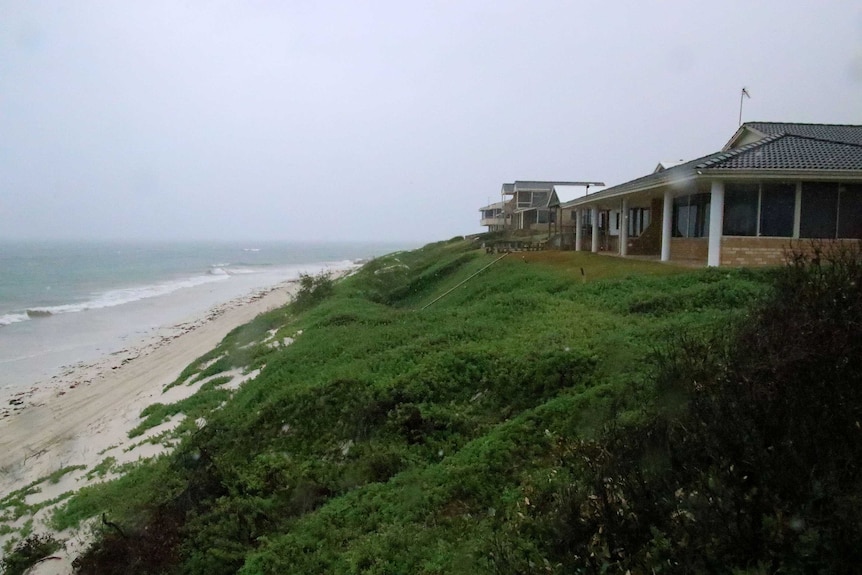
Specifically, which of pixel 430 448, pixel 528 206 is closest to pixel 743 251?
pixel 430 448

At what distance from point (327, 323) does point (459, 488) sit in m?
11.1

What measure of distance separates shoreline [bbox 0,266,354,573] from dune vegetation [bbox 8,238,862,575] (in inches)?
38.1

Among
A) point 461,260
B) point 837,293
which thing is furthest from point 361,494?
point 461,260

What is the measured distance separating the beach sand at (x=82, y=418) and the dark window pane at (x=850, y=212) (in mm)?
15369

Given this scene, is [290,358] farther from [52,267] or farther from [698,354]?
[52,267]

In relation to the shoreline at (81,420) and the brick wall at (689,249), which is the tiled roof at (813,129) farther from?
the shoreline at (81,420)

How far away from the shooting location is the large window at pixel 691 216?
712 inches

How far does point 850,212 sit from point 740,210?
264cm

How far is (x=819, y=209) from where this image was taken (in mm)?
15422

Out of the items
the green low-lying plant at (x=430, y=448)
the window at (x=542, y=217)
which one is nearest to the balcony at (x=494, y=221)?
the window at (x=542, y=217)

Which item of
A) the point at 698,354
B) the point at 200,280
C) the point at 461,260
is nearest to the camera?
the point at 698,354

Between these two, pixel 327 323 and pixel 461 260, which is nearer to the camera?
pixel 327 323

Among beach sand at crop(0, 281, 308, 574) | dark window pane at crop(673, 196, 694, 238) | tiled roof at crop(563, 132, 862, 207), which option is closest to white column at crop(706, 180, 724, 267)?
tiled roof at crop(563, 132, 862, 207)

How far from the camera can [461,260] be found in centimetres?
3003
